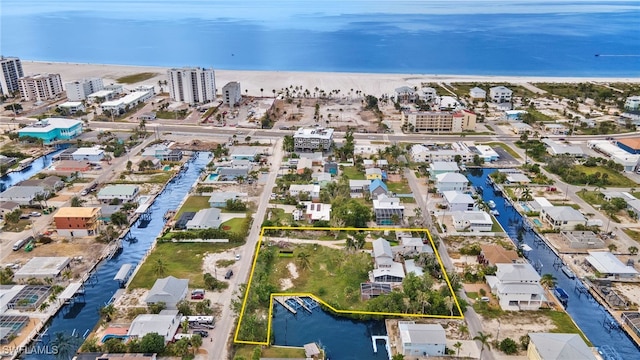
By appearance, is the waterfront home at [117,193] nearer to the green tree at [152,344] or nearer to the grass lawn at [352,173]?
the green tree at [152,344]

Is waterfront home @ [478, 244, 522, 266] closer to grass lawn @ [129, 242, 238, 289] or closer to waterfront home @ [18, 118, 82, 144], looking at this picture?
grass lawn @ [129, 242, 238, 289]

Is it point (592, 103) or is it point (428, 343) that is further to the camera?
point (592, 103)

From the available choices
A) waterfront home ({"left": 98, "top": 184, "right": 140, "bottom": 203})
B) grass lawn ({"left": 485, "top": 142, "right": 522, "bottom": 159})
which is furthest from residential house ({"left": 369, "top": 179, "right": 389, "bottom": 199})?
waterfront home ({"left": 98, "top": 184, "right": 140, "bottom": 203})

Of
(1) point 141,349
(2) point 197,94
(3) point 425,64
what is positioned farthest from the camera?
(3) point 425,64

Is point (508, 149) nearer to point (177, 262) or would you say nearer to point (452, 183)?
point (452, 183)

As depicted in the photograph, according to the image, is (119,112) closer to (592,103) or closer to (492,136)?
(492,136)

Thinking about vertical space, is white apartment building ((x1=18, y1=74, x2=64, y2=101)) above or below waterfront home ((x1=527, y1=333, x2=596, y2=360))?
above

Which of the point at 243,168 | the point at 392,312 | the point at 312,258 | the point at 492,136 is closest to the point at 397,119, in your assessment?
the point at 492,136
